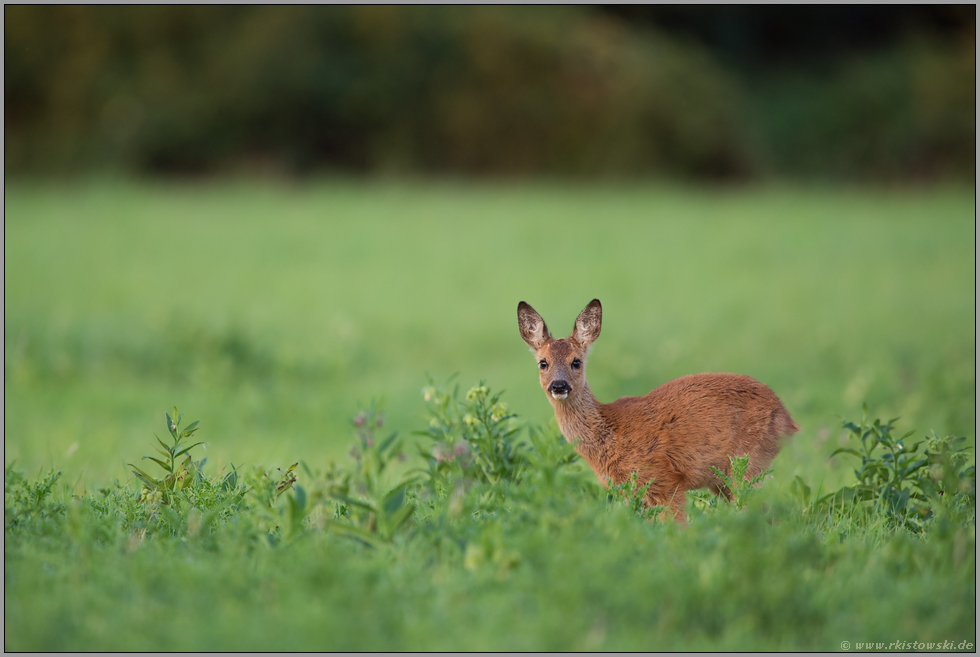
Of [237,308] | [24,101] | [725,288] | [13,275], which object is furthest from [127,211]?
[725,288]

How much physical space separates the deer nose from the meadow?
0.99 ft

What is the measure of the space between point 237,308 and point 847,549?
304 inches

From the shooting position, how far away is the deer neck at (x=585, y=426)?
4.16 metres

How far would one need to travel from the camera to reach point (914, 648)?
2848mm

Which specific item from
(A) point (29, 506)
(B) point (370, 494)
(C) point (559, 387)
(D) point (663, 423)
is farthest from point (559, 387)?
(A) point (29, 506)

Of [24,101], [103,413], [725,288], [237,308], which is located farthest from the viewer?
[24,101]

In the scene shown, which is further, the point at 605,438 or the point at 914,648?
the point at 605,438

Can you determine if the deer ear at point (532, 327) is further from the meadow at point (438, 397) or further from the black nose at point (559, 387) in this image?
the meadow at point (438, 397)

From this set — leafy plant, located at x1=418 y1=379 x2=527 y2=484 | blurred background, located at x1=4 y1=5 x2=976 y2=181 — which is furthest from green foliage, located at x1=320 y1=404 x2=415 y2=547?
blurred background, located at x1=4 y1=5 x2=976 y2=181

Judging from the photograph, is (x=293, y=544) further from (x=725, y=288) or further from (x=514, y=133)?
(x=514, y=133)

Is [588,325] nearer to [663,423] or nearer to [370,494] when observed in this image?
[663,423]

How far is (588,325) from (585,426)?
0.43 metres

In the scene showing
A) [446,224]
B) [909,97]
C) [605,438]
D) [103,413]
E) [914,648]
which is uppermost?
[909,97]

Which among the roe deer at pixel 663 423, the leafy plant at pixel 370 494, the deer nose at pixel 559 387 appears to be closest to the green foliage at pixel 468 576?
the leafy plant at pixel 370 494
